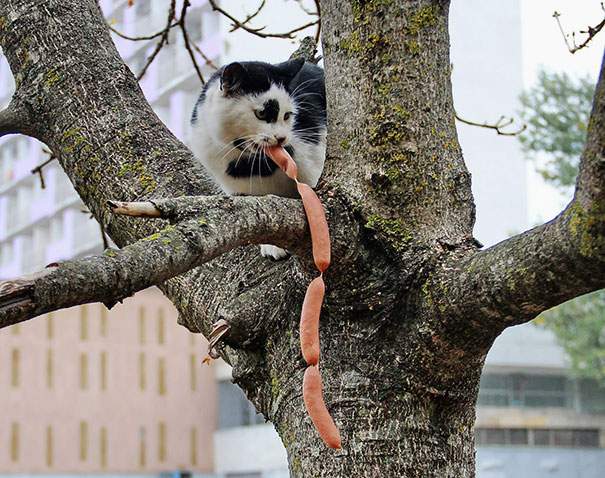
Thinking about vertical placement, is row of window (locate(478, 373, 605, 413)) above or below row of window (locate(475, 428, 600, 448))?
above

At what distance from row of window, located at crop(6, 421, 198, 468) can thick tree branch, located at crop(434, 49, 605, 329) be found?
1165 cm

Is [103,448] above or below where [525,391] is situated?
below

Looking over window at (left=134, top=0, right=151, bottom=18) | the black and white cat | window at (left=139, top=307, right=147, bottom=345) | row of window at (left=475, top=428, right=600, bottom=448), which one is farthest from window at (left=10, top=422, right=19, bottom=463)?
the black and white cat

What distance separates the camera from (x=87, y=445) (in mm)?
12172

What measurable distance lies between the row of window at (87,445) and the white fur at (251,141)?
10815mm

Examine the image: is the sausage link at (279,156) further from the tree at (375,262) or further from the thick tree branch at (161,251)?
the thick tree branch at (161,251)

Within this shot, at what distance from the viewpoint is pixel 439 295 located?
1124mm

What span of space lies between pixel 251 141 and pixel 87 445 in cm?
1118

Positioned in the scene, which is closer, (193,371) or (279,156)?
(279,156)

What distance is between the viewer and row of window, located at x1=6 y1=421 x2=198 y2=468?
11.8m

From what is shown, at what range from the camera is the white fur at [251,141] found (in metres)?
1.77

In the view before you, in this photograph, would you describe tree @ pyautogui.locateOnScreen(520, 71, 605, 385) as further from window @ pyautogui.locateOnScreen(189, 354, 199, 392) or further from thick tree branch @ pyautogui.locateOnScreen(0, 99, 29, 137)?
thick tree branch @ pyautogui.locateOnScreen(0, 99, 29, 137)

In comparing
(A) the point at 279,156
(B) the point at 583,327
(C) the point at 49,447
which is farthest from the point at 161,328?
(A) the point at 279,156

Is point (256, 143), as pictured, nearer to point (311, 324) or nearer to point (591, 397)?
point (311, 324)
